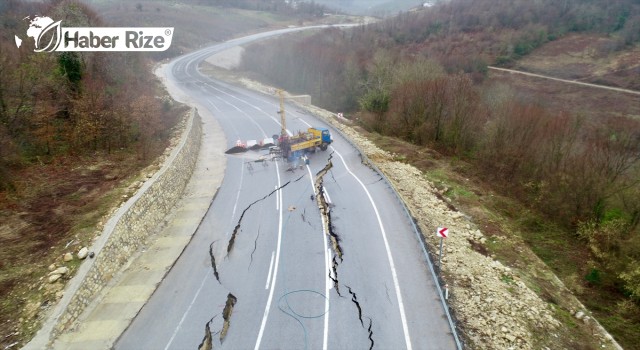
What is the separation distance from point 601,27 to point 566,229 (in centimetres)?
8861

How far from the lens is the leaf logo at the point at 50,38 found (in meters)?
29.7

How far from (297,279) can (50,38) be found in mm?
30317

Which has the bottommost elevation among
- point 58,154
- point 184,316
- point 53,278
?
point 184,316

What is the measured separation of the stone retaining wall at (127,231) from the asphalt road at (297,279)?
213 cm

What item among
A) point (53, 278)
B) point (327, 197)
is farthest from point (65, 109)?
point (327, 197)

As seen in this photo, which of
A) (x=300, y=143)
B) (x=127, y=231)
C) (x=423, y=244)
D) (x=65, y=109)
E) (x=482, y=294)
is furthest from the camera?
(x=300, y=143)

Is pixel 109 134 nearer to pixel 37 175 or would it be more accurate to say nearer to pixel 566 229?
pixel 37 175

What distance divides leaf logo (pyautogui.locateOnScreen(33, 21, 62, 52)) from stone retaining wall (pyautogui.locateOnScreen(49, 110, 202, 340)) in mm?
14219

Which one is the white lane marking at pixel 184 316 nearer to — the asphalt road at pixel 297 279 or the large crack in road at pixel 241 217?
the asphalt road at pixel 297 279

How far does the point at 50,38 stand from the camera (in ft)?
101

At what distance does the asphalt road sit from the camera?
13148 millimetres

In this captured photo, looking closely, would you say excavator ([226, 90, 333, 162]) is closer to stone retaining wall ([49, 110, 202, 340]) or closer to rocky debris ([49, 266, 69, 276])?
stone retaining wall ([49, 110, 202, 340])

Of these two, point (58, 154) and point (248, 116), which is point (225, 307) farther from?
point (248, 116)

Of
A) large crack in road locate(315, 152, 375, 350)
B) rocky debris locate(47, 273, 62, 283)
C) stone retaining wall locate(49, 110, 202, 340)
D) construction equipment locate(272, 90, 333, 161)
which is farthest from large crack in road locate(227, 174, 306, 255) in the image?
rocky debris locate(47, 273, 62, 283)
